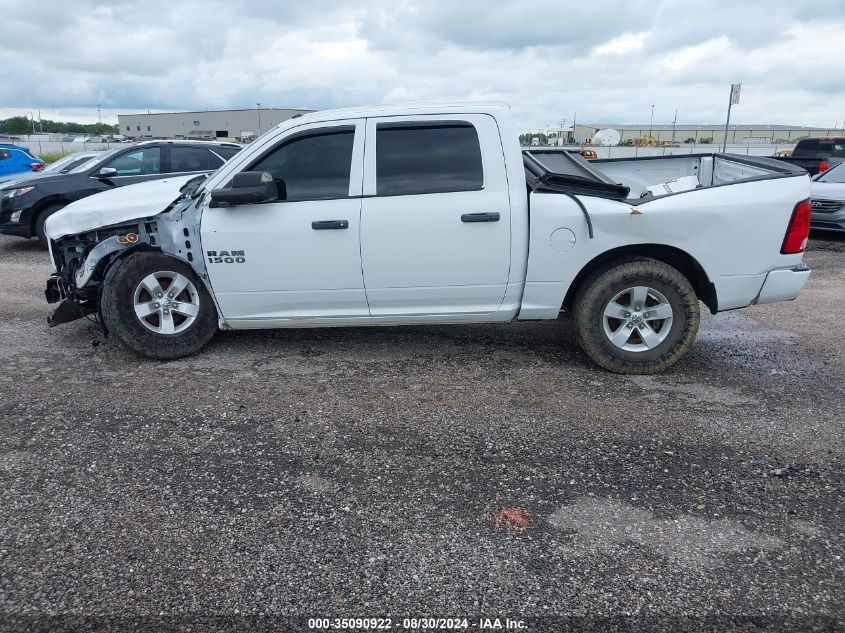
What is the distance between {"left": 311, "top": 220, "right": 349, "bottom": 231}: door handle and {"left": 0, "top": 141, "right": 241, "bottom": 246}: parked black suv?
596 centimetres

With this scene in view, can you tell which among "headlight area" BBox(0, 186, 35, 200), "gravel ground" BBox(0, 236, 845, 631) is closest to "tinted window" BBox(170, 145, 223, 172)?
"headlight area" BBox(0, 186, 35, 200)

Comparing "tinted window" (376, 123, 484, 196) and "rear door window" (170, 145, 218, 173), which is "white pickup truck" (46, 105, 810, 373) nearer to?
"tinted window" (376, 123, 484, 196)

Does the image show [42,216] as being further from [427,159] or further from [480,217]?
[480,217]

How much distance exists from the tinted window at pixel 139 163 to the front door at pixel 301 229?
19.7 ft

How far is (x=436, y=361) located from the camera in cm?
516

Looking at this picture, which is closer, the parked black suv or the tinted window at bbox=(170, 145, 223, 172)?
the parked black suv

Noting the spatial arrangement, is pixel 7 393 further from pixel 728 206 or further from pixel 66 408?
pixel 728 206

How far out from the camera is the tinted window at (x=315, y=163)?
4719 millimetres

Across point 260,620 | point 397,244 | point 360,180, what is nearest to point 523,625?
point 260,620

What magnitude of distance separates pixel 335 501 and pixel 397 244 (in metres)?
2.06

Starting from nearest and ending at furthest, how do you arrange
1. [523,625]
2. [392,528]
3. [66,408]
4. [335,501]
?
[523,625] → [392,528] → [335,501] → [66,408]

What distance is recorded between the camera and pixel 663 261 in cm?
487

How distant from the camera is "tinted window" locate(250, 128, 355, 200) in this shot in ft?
15.5

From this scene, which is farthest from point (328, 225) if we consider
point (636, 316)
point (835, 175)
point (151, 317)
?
point (835, 175)
